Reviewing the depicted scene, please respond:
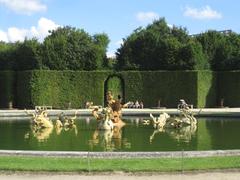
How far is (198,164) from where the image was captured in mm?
12695

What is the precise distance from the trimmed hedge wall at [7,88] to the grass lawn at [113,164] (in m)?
30.6

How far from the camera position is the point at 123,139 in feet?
65.2

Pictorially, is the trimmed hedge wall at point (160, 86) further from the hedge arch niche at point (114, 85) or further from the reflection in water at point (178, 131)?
the reflection in water at point (178, 131)

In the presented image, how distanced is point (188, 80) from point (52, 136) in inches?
949

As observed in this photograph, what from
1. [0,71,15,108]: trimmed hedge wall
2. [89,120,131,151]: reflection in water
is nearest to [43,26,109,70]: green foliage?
[0,71,15,108]: trimmed hedge wall

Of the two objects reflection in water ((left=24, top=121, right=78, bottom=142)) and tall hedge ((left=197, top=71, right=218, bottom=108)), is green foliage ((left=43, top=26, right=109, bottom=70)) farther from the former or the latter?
reflection in water ((left=24, top=121, right=78, bottom=142))

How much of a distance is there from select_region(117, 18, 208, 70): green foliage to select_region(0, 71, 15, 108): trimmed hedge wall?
10317mm

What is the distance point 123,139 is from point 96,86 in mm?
24154

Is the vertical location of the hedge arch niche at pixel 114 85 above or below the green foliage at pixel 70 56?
below

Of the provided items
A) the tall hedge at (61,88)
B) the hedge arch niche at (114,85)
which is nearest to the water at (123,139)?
the tall hedge at (61,88)

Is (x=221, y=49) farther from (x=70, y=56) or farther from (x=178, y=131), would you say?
(x=178, y=131)

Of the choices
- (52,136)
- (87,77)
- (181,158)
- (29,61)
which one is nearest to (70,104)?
(87,77)

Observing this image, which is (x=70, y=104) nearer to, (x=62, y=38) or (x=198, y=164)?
(x=62, y=38)

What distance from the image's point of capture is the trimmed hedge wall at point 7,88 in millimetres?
43812
